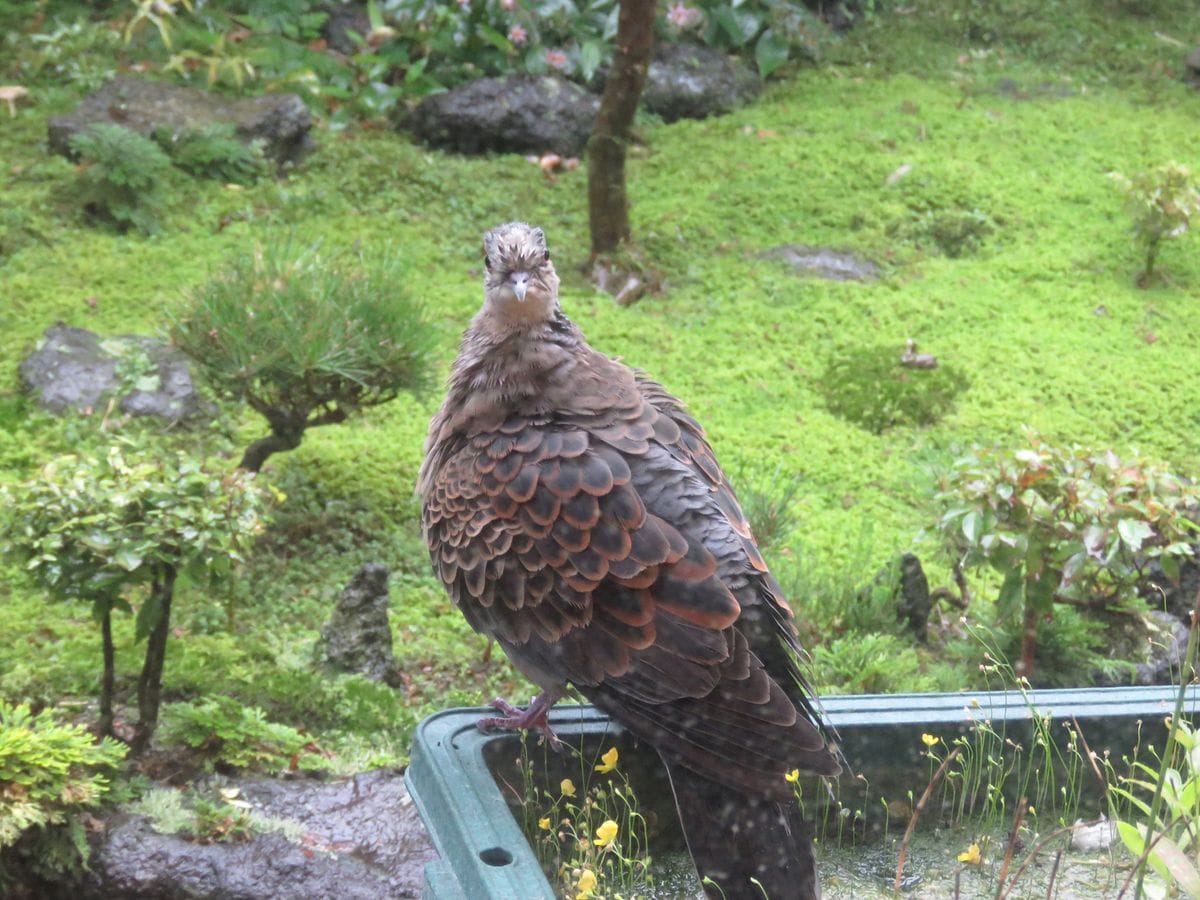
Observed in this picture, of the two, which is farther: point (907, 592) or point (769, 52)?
point (769, 52)

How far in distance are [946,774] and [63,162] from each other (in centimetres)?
561

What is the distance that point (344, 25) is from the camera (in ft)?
26.8

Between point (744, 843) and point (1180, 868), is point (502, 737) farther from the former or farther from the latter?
point (1180, 868)

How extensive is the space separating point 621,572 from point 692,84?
603 centimetres

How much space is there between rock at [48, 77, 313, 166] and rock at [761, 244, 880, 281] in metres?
2.60

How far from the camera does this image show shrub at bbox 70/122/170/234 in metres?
6.17

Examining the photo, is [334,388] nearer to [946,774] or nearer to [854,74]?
[946,774]

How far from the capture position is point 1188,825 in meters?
1.74

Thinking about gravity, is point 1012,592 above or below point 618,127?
below

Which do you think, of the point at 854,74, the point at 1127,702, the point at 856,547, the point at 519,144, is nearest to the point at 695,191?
the point at 519,144

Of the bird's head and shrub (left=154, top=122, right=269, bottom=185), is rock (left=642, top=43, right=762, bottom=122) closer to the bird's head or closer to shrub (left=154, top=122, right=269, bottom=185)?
shrub (left=154, top=122, right=269, bottom=185)

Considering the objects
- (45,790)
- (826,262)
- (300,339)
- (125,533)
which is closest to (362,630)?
(125,533)

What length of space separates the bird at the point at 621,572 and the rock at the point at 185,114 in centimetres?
442

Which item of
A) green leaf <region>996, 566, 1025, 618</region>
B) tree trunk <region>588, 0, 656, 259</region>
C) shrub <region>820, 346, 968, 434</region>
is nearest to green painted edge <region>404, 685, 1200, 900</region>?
green leaf <region>996, 566, 1025, 618</region>
